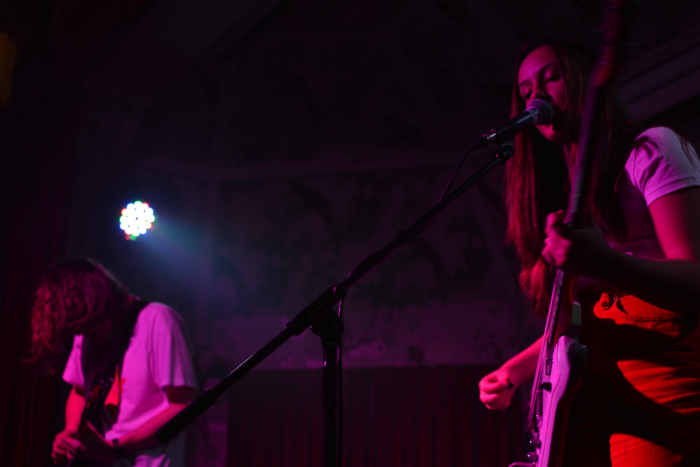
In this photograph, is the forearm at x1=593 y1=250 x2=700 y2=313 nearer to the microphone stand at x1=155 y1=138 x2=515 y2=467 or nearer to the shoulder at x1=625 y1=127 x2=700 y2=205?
the shoulder at x1=625 y1=127 x2=700 y2=205

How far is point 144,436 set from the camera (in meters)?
2.25

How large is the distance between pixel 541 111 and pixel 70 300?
2.20m

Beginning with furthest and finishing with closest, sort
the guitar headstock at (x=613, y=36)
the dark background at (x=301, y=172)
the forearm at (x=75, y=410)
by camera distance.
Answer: the dark background at (x=301, y=172) < the forearm at (x=75, y=410) < the guitar headstock at (x=613, y=36)

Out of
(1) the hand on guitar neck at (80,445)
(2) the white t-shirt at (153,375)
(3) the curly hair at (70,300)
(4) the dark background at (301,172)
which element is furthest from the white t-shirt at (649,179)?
(4) the dark background at (301,172)

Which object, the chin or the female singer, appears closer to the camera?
the female singer

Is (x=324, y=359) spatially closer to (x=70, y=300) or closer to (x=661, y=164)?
(x=661, y=164)

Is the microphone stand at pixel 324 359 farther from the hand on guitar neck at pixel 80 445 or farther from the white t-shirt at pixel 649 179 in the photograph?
the hand on guitar neck at pixel 80 445

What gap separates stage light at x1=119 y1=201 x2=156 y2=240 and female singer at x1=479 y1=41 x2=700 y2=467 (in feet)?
13.4

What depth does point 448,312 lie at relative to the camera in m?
5.18

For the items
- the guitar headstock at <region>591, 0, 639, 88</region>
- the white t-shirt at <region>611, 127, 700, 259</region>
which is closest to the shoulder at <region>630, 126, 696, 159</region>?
the white t-shirt at <region>611, 127, 700, 259</region>

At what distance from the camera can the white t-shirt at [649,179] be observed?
3.39 ft

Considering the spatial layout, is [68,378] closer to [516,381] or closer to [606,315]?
[516,381]

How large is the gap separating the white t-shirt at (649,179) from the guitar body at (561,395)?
23 cm

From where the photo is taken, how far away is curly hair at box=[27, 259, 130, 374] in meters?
2.59
